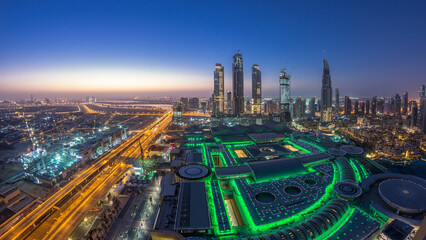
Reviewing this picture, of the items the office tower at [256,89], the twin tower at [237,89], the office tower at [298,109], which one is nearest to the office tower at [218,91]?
the twin tower at [237,89]

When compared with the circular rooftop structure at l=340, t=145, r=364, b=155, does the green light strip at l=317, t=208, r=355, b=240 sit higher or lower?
lower

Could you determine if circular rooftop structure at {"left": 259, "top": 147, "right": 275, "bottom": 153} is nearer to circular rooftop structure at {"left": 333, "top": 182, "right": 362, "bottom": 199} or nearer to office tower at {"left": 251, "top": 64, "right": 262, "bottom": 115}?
circular rooftop structure at {"left": 333, "top": 182, "right": 362, "bottom": 199}

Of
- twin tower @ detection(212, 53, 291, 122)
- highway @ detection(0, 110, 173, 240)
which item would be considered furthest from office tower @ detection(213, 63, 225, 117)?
highway @ detection(0, 110, 173, 240)

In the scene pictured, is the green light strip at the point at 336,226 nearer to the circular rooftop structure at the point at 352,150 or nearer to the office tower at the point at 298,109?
the circular rooftop structure at the point at 352,150

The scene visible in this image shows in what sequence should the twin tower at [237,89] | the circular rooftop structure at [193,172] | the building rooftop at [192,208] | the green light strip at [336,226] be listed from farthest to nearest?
the twin tower at [237,89], the circular rooftop structure at [193,172], the building rooftop at [192,208], the green light strip at [336,226]

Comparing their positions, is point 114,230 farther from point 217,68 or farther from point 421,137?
point 217,68

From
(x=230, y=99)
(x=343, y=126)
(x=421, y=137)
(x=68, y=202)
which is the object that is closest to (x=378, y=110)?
(x=343, y=126)

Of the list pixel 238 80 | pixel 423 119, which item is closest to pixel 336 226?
pixel 423 119
